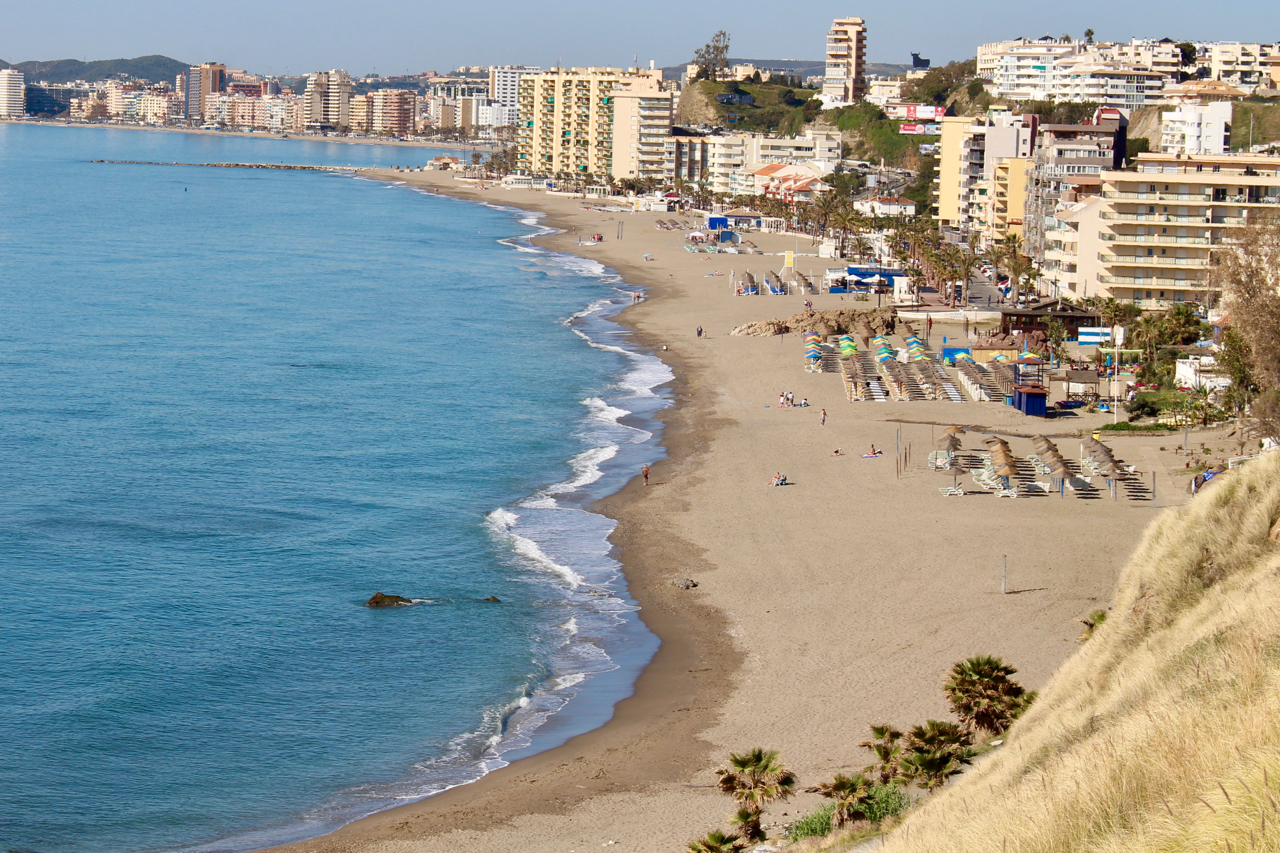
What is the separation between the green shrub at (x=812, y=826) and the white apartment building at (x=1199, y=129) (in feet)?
283

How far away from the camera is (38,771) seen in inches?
920

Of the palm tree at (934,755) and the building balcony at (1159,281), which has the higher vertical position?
the building balcony at (1159,281)

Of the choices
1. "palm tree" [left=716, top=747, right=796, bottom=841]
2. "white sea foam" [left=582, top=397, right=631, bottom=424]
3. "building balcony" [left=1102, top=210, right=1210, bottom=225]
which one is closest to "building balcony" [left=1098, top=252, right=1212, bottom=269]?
"building balcony" [left=1102, top=210, right=1210, bottom=225]

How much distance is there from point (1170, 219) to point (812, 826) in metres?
54.2

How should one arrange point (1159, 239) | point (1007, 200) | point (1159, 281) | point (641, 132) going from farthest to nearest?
point (641, 132) → point (1007, 200) → point (1159, 281) → point (1159, 239)

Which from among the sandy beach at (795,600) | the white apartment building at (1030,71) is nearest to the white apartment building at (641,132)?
the white apartment building at (1030,71)

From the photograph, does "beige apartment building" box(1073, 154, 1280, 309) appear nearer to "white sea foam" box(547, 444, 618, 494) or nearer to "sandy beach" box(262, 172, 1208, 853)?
"sandy beach" box(262, 172, 1208, 853)

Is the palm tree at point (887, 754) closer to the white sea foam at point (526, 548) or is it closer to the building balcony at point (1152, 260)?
the white sea foam at point (526, 548)

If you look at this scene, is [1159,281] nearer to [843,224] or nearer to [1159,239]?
[1159,239]

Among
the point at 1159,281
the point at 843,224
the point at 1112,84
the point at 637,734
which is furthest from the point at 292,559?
the point at 1112,84

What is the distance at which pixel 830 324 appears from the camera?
70.0 meters

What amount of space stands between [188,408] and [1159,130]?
91.8 m

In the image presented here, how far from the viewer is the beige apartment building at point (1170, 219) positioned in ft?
211

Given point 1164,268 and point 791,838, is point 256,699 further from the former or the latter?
point 1164,268
